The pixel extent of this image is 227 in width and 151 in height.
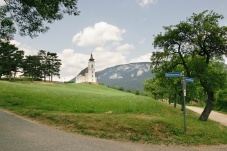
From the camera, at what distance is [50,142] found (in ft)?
31.5

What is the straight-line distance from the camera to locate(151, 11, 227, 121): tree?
19.6m

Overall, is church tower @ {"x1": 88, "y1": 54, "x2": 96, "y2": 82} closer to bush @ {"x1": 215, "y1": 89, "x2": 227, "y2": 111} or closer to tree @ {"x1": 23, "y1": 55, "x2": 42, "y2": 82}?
tree @ {"x1": 23, "y1": 55, "x2": 42, "y2": 82}

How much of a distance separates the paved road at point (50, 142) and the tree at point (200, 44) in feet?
31.2

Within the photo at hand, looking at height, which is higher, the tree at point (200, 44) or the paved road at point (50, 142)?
the tree at point (200, 44)

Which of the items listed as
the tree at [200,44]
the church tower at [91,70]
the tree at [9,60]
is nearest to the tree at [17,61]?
the tree at [9,60]

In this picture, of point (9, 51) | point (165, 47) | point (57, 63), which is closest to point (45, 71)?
point (57, 63)

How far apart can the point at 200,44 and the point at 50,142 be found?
53.9 ft

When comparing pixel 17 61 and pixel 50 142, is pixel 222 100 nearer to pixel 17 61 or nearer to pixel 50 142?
pixel 50 142

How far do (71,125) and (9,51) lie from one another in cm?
6384

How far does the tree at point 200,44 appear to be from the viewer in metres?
19.6

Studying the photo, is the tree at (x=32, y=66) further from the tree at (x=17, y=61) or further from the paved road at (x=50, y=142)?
the paved road at (x=50, y=142)

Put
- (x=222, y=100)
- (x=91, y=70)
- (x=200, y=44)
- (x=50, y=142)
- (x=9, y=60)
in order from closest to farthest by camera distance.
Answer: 1. (x=50, y=142)
2. (x=200, y=44)
3. (x=222, y=100)
4. (x=9, y=60)
5. (x=91, y=70)

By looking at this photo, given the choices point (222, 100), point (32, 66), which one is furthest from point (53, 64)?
point (222, 100)

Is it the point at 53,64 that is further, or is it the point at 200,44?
the point at 53,64
